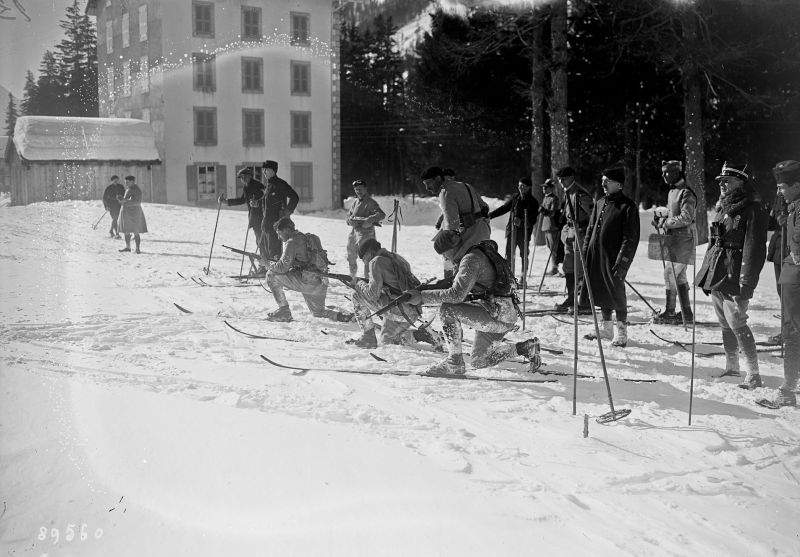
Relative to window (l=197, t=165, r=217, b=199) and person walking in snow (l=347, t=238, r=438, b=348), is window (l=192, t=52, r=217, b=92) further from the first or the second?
person walking in snow (l=347, t=238, r=438, b=348)

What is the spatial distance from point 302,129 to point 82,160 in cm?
905

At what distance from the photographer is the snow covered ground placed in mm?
2803

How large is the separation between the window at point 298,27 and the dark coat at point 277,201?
1612 centimetres

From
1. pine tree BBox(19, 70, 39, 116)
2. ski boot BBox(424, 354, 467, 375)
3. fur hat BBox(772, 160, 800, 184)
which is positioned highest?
pine tree BBox(19, 70, 39, 116)

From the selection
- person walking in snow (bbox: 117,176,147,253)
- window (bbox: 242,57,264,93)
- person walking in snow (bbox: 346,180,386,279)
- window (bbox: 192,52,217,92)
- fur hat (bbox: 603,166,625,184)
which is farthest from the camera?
window (bbox: 242,57,264,93)

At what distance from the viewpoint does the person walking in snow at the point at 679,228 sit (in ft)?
20.6

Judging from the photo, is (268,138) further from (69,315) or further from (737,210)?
(737,210)

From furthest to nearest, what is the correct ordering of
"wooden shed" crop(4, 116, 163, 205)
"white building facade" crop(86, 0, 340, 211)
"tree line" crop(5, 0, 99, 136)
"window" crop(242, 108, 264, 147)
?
"window" crop(242, 108, 264, 147)
"white building facade" crop(86, 0, 340, 211)
"wooden shed" crop(4, 116, 163, 205)
"tree line" crop(5, 0, 99, 136)

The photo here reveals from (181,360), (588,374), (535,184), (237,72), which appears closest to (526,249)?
(588,374)

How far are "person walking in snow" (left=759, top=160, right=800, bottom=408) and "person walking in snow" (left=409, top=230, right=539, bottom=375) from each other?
150 centimetres

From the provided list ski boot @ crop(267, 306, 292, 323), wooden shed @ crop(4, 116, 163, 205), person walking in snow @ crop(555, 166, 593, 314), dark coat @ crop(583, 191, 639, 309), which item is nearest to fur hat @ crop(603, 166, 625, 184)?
dark coat @ crop(583, 191, 639, 309)

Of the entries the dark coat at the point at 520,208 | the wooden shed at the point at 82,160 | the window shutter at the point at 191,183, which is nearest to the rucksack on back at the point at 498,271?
the dark coat at the point at 520,208

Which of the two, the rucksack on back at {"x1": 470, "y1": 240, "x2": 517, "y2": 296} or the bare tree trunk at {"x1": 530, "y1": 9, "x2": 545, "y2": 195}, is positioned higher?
the bare tree trunk at {"x1": 530, "y1": 9, "x2": 545, "y2": 195}

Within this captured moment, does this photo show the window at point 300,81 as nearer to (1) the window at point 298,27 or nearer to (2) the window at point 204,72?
(1) the window at point 298,27
